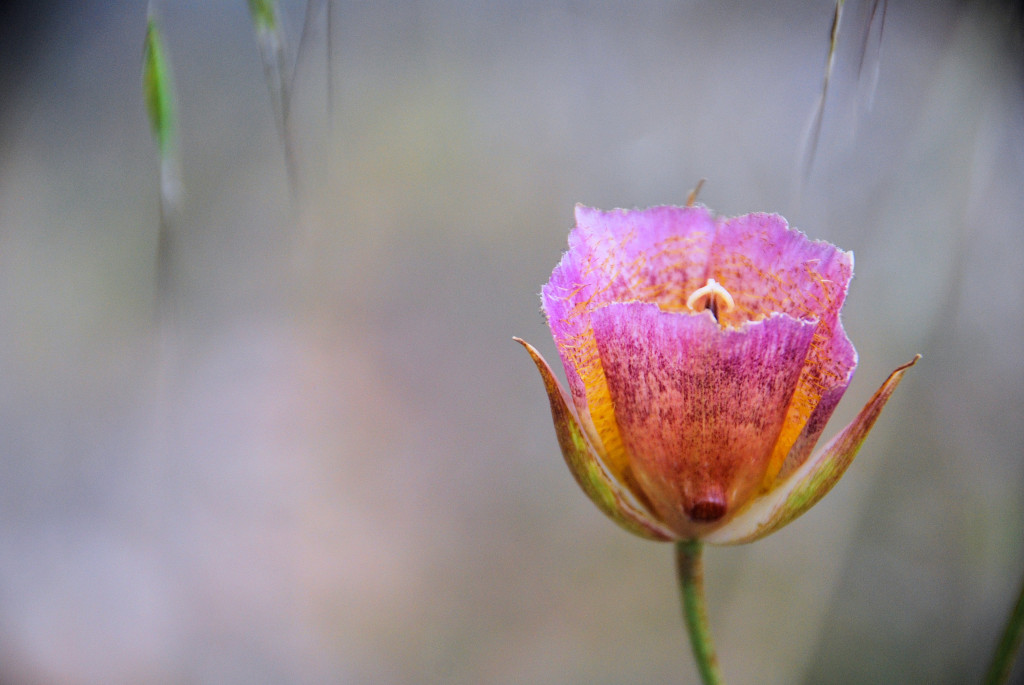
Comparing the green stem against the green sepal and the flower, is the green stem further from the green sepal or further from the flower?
the green sepal

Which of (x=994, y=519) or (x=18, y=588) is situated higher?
(x=994, y=519)

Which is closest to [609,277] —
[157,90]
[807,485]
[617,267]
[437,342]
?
[617,267]

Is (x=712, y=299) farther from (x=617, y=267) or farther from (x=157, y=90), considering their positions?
(x=157, y=90)

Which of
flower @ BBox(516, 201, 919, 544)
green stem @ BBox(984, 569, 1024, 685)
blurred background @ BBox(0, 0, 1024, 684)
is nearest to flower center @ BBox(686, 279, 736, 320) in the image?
flower @ BBox(516, 201, 919, 544)

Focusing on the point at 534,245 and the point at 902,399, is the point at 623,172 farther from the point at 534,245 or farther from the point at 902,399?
the point at 902,399

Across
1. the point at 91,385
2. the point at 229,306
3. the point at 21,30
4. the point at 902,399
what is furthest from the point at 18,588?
the point at 902,399

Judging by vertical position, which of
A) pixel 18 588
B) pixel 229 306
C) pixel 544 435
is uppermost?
pixel 229 306
